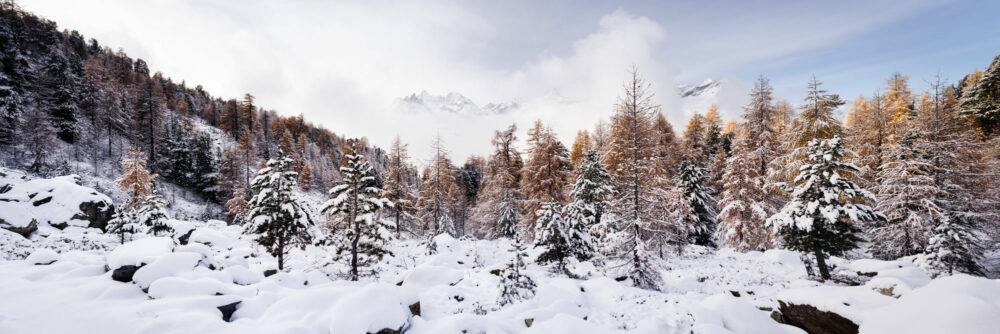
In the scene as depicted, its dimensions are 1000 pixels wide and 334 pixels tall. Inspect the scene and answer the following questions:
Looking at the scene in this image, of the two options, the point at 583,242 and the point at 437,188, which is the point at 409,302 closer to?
the point at 583,242

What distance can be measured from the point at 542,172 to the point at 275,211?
16878 mm

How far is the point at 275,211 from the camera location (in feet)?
51.1

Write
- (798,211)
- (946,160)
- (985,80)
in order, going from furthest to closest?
(985,80) → (946,160) → (798,211)

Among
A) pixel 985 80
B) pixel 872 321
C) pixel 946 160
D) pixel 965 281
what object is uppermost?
pixel 985 80

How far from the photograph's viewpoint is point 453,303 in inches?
460

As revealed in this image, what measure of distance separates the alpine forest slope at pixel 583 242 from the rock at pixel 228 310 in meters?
0.08

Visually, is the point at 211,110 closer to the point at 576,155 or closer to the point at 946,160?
the point at 576,155

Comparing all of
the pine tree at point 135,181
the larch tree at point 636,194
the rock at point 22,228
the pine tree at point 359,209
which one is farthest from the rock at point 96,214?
the larch tree at point 636,194

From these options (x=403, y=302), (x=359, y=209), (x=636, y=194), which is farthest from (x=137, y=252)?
(x=636, y=194)

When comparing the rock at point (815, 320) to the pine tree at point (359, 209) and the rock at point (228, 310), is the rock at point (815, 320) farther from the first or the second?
the pine tree at point (359, 209)

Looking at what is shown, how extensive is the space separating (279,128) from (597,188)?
92.1 meters

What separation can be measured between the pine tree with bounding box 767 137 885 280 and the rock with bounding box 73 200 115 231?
40.0 m

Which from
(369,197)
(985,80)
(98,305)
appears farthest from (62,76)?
(985,80)

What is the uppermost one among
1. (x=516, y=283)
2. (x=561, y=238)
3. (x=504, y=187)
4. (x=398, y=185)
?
(x=398, y=185)
